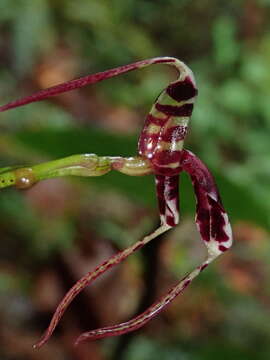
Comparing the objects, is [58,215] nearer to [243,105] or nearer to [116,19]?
[243,105]

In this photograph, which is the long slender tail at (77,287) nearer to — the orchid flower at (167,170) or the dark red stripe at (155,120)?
the orchid flower at (167,170)

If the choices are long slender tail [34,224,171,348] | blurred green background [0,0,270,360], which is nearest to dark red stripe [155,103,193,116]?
long slender tail [34,224,171,348]

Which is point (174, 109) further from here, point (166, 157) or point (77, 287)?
point (77, 287)

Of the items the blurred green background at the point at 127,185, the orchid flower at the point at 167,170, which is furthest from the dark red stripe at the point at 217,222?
the blurred green background at the point at 127,185

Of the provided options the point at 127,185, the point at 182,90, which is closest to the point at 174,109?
the point at 182,90

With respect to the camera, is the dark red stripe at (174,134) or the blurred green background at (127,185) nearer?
the dark red stripe at (174,134)

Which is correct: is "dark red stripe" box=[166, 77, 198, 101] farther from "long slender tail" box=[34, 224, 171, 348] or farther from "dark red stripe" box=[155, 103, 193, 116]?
"long slender tail" box=[34, 224, 171, 348]
